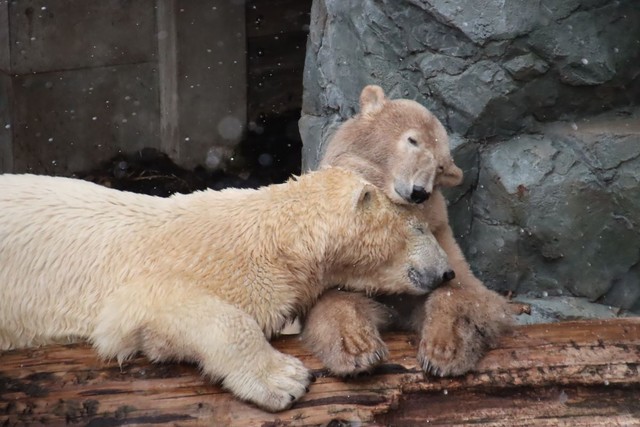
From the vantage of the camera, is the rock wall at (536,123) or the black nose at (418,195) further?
the rock wall at (536,123)

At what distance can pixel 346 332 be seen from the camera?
10.7 feet

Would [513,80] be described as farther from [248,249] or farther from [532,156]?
[248,249]

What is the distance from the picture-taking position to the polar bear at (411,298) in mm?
3221

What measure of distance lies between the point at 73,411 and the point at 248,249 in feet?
2.83

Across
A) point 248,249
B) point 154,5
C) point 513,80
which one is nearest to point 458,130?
point 513,80

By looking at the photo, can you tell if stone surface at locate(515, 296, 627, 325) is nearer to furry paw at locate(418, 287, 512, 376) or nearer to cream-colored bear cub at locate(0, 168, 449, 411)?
furry paw at locate(418, 287, 512, 376)

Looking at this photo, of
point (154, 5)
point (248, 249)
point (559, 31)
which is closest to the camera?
point (248, 249)

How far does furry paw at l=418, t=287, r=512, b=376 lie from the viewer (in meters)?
3.20

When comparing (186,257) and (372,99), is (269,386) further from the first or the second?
(372,99)

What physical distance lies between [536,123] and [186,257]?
2.32 metres

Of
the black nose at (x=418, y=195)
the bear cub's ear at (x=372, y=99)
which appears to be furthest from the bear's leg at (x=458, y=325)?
the bear cub's ear at (x=372, y=99)

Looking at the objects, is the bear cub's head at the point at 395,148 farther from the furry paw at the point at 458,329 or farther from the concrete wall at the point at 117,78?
the concrete wall at the point at 117,78

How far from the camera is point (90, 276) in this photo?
11.1ft

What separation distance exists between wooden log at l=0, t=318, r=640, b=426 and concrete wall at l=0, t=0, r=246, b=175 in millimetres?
4327
